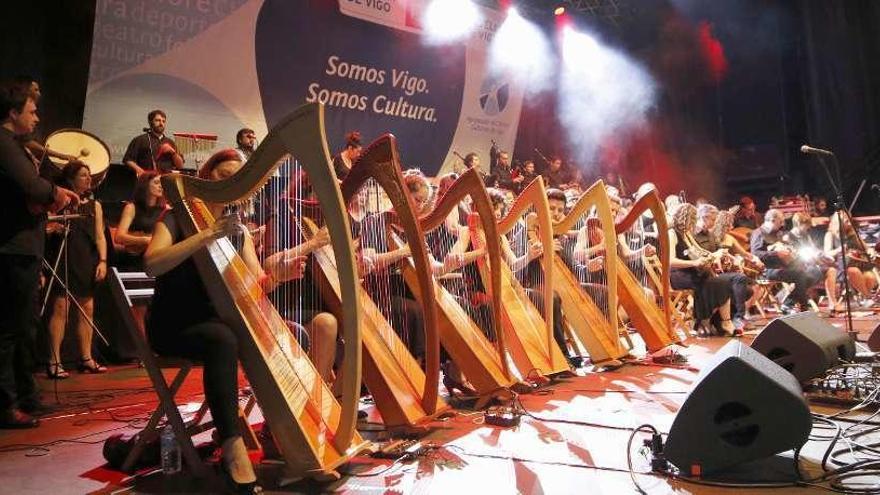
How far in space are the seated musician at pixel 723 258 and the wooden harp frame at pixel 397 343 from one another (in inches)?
169

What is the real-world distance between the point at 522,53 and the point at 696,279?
5389 mm

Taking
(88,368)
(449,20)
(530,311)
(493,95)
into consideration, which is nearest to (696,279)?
(530,311)

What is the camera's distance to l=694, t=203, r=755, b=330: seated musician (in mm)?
6332

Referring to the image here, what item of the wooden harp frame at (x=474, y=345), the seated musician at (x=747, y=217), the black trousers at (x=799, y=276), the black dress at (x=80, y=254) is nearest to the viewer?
the wooden harp frame at (x=474, y=345)

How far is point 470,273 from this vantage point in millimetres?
4059

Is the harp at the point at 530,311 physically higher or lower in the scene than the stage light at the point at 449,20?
lower

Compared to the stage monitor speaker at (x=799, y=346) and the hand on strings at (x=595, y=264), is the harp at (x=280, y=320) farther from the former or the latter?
the hand on strings at (x=595, y=264)

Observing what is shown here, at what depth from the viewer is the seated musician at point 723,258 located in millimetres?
6332

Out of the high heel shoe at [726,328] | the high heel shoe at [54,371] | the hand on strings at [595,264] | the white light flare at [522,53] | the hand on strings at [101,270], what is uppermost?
the white light flare at [522,53]

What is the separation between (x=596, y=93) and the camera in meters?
11.9

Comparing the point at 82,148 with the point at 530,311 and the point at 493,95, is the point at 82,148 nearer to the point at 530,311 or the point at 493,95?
the point at 530,311

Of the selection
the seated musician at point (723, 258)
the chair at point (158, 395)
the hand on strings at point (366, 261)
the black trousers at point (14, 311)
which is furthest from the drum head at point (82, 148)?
the seated musician at point (723, 258)

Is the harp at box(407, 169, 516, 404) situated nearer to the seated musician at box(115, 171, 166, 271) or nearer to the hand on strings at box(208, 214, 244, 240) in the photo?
the hand on strings at box(208, 214, 244, 240)

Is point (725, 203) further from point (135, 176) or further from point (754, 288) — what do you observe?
point (135, 176)
